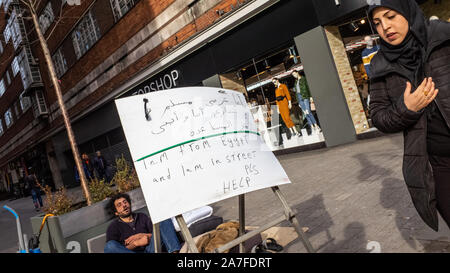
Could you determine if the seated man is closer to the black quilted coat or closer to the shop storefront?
the black quilted coat

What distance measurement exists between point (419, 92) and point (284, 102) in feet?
26.1

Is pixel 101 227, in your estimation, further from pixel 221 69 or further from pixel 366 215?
pixel 221 69

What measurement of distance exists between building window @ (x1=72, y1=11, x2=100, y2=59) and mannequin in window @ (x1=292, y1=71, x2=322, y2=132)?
33.3ft

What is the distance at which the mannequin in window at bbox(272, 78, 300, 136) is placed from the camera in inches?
366

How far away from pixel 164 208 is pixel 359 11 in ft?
23.6

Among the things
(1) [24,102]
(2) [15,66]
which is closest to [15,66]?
(2) [15,66]

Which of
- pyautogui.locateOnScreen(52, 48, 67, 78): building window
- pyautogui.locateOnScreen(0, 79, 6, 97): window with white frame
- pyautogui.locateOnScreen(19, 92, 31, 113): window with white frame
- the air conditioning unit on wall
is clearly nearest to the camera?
pyautogui.locateOnScreen(52, 48, 67, 78): building window

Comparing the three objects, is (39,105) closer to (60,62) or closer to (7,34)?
(60,62)

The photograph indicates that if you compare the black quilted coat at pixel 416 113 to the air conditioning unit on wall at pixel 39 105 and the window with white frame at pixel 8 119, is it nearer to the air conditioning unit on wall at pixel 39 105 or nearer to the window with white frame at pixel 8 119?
the air conditioning unit on wall at pixel 39 105

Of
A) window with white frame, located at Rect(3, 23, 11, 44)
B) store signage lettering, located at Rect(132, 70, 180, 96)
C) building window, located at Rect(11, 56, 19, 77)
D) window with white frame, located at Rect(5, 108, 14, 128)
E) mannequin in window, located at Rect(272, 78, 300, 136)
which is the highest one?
window with white frame, located at Rect(3, 23, 11, 44)

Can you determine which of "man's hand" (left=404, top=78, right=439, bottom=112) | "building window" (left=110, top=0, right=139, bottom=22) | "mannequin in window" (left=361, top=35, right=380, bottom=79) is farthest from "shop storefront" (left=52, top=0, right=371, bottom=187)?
"man's hand" (left=404, top=78, right=439, bottom=112)

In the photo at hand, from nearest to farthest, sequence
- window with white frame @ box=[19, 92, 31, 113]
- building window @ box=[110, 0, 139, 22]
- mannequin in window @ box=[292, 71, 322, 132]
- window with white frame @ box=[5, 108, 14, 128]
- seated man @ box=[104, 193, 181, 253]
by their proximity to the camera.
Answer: seated man @ box=[104, 193, 181, 253]
mannequin in window @ box=[292, 71, 322, 132]
building window @ box=[110, 0, 139, 22]
window with white frame @ box=[19, 92, 31, 113]
window with white frame @ box=[5, 108, 14, 128]

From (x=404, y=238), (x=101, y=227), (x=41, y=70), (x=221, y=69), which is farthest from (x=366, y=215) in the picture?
(x=41, y=70)

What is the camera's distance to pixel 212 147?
2279 mm
